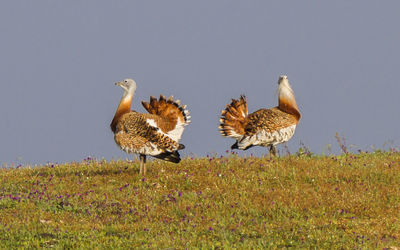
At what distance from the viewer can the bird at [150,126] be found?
47.8 ft

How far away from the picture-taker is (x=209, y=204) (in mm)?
12391

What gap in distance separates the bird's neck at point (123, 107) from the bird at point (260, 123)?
2869mm

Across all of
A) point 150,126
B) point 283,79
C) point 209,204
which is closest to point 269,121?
point 283,79

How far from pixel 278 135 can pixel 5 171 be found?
8.40 meters

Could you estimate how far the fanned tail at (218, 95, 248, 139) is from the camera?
674 inches

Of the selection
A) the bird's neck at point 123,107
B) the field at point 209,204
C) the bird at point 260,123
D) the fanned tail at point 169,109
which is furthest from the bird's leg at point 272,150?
the bird's neck at point 123,107

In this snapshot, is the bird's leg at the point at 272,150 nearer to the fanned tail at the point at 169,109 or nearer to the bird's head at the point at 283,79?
the bird's head at the point at 283,79

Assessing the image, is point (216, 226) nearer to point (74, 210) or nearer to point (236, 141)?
point (74, 210)

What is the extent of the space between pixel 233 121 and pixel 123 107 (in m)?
3.31

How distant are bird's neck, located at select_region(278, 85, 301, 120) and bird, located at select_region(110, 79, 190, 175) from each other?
11.7 ft

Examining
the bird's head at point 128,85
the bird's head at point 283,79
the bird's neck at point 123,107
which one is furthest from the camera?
the bird's head at point 283,79

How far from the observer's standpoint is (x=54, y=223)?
11633 millimetres

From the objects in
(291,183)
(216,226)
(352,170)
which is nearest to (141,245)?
(216,226)

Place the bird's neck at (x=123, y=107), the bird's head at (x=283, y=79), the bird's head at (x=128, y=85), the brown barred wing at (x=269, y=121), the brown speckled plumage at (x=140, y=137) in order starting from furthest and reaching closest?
the bird's head at (x=283, y=79) → the brown barred wing at (x=269, y=121) → the bird's head at (x=128, y=85) → the bird's neck at (x=123, y=107) → the brown speckled plumage at (x=140, y=137)
